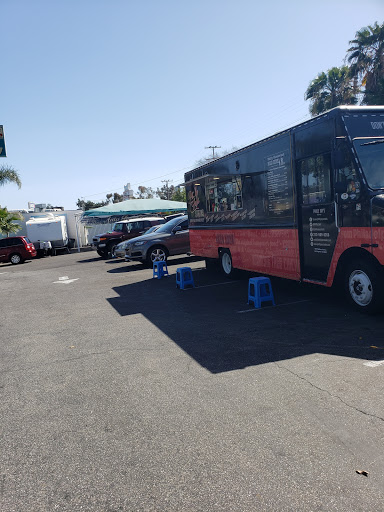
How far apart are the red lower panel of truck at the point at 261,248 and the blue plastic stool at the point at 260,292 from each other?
1.84 ft

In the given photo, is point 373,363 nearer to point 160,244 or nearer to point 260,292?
point 260,292

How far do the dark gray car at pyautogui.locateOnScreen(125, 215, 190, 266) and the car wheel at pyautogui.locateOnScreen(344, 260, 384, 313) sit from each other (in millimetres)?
9876

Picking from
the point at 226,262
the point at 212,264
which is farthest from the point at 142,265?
the point at 226,262

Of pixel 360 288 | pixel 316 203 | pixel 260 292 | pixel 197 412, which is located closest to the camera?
pixel 197 412

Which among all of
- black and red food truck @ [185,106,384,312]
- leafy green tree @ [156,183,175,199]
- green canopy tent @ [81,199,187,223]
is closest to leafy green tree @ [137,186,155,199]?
leafy green tree @ [156,183,175,199]

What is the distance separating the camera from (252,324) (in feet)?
23.6

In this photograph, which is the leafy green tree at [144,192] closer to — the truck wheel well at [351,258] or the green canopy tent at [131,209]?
the green canopy tent at [131,209]

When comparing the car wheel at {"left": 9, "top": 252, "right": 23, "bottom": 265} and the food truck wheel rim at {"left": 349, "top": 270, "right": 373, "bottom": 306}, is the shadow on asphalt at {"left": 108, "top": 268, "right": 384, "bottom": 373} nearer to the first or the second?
the food truck wheel rim at {"left": 349, "top": 270, "right": 373, "bottom": 306}

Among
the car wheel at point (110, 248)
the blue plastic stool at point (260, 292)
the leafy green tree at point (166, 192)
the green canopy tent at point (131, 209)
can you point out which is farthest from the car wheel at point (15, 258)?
the leafy green tree at point (166, 192)

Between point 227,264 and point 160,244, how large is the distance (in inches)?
194

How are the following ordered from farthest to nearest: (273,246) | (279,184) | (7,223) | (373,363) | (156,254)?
(7,223)
(156,254)
(273,246)
(279,184)
(373,363)

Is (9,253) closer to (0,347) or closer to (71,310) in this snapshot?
(71,310)

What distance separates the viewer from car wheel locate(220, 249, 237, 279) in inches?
468

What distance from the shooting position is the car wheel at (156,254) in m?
16.5
